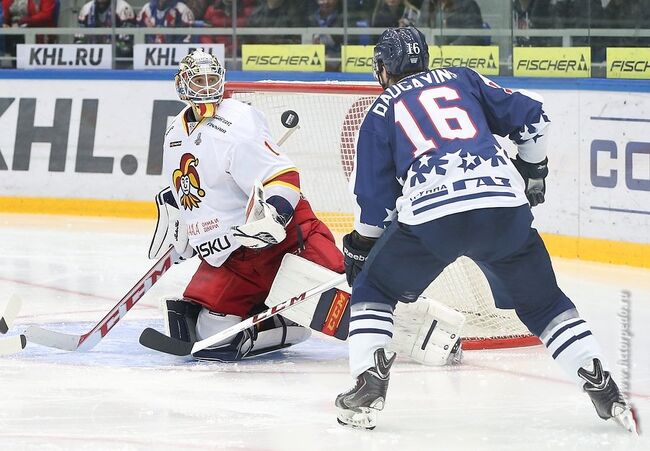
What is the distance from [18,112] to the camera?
824 centimetres

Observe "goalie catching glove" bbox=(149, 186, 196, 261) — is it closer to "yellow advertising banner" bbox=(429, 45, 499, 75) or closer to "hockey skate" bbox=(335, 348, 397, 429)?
"hockey skate" bbox=(335, 348, 397, 429)

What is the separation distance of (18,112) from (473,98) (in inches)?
213

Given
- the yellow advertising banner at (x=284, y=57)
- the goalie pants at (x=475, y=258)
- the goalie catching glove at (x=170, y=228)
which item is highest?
the yellow advertising banner at (x=284, y=57)

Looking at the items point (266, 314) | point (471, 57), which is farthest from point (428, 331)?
point (471, 57)

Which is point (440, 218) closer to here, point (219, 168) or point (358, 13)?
point (219, 168)

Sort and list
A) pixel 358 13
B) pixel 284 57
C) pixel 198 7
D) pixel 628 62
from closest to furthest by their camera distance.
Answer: pixel 628 62
pixel 358 13
pixel 284 57
pixel 198 7

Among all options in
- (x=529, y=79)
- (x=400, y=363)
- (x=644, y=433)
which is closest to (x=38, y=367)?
(x=400, y=363)

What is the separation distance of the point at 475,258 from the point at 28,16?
5.92 m

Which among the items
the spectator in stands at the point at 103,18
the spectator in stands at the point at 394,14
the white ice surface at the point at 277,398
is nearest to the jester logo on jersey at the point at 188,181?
the white ice surface at the point at 277,398

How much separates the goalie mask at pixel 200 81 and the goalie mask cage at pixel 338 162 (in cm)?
85

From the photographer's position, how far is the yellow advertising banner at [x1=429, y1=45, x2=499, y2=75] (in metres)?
7.09

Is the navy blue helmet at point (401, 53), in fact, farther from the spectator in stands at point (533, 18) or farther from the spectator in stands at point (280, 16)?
the spectator in stands at point (280, 16)

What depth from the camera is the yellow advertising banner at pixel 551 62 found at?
21.7ft

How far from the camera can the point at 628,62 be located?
6.37m
